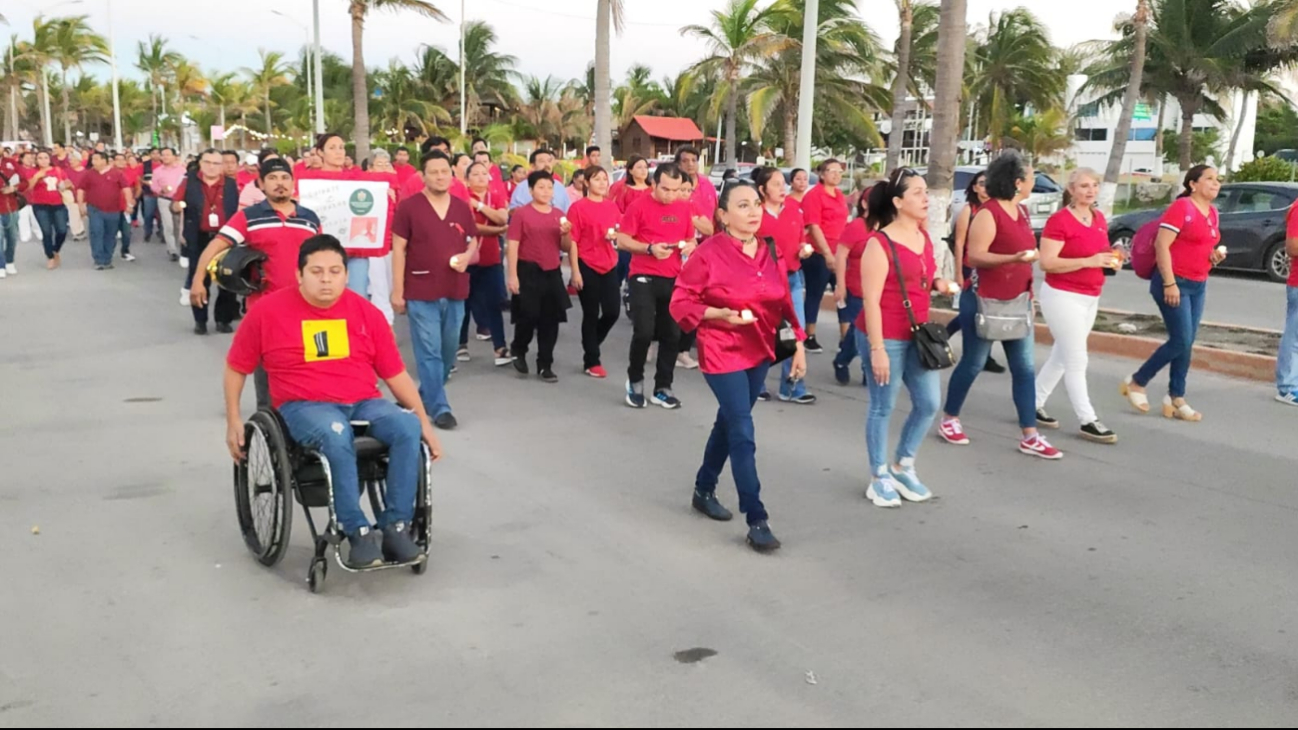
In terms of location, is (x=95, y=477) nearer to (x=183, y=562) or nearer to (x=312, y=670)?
(x=183, y=562)

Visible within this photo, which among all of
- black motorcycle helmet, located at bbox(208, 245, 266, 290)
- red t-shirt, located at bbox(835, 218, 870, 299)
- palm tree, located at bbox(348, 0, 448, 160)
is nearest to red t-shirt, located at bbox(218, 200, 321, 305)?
black motorcycle helmet, located at bbox(208, 245, 266, 290)

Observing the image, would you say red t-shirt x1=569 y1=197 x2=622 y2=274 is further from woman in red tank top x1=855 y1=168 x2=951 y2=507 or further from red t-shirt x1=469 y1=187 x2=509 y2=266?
woman in red tank top x1=855 y1=168 x2=951 y2=507

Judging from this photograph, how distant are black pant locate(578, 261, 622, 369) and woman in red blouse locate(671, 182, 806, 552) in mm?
4073

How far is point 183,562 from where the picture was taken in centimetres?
509

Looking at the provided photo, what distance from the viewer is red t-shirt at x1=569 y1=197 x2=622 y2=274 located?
9406 mm

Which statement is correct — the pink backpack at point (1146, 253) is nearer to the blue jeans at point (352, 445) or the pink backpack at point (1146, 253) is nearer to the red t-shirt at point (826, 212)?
the red t-shirt at point (826, 212)

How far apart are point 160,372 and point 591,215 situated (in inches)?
147

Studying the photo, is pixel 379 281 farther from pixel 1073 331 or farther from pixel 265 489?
pixel 1073 331

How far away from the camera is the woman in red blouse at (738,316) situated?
17.5 feet

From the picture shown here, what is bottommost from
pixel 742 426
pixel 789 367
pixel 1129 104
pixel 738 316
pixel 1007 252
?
pixel 789 367

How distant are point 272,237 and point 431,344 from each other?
4.52 ft

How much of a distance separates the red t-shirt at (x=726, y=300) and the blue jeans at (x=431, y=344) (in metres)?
2.67

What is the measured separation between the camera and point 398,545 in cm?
469

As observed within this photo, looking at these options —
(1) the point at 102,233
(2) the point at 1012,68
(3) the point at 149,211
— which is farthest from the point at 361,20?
(2) the point at 1012,68
